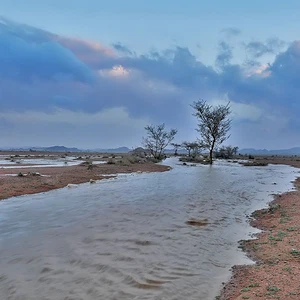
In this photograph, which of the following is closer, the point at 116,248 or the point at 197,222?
the point at 116,248

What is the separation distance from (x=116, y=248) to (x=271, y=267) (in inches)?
154

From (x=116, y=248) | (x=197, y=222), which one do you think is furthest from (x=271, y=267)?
(x=197, y=222)

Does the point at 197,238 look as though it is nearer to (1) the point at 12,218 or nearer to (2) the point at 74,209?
(2) the point at 74,209

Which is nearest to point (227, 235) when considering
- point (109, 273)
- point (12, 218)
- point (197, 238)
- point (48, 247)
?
point (197, 238)

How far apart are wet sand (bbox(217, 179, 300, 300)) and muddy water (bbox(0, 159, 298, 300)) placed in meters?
0.37

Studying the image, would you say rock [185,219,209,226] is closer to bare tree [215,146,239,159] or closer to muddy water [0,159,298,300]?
muddy water [0,159,298,300]

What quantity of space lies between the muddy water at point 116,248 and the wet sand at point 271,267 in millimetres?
368

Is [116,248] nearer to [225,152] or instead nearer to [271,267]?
[271,267]

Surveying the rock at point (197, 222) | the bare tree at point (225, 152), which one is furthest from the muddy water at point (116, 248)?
the bare tree at point (225, 152)

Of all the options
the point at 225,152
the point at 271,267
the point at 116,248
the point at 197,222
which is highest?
the point at 225,152

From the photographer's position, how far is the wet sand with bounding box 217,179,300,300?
188 inches

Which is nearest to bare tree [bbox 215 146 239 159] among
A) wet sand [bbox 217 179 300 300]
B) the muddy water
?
the muddy water

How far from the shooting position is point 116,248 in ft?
24.7

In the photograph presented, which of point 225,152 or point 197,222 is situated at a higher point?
point 225,152
